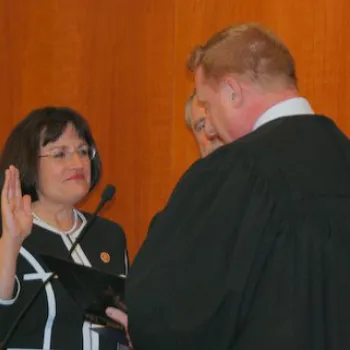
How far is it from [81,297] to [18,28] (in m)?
2.47

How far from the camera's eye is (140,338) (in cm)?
178

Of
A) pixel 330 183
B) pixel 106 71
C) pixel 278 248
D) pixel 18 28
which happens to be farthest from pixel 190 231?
pixel 18 28

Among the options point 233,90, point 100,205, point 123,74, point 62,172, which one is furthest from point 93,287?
point 123,74

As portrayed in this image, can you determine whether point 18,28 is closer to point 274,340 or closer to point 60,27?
point 60,27

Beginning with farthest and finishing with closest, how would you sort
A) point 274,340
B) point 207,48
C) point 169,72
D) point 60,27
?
1. point 60,27
2. point 169,72
3. point 207,48
4. point 274,340

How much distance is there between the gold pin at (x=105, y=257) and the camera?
2799 mm

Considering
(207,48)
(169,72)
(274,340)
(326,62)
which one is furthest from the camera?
(169,72)

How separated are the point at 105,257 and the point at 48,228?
0.23m

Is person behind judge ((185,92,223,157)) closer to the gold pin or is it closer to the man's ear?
the gold pin

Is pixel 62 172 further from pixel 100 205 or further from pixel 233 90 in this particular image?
pixel 233 90

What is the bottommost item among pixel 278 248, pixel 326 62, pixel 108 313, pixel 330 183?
pixel 108 313

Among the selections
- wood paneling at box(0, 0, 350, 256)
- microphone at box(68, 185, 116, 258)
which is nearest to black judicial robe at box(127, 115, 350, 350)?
microphone at box(68, 185, 116, 258)

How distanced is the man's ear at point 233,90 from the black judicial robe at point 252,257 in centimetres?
10

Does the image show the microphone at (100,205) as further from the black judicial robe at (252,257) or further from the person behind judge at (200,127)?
the black judicial robe at (252,257)
